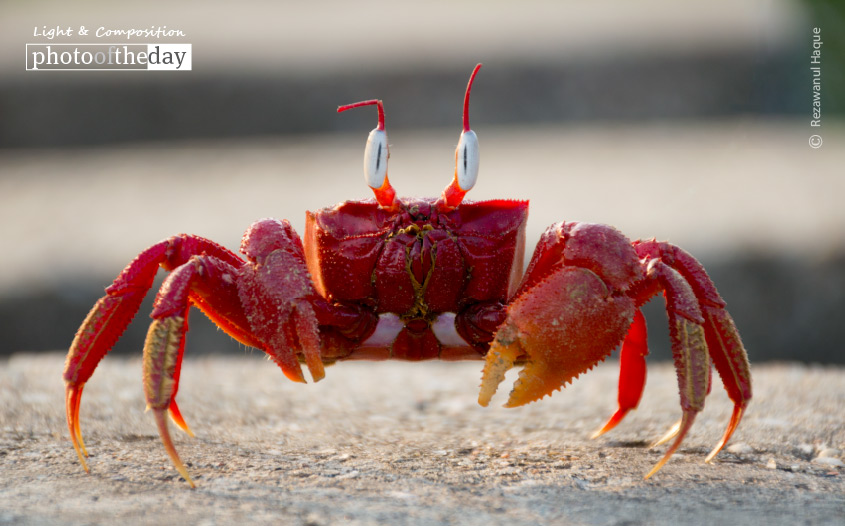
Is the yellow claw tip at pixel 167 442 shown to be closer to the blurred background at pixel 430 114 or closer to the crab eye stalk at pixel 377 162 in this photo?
the crab eye stalk at pixel 377 162

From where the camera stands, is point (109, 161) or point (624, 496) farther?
point (109, 161)

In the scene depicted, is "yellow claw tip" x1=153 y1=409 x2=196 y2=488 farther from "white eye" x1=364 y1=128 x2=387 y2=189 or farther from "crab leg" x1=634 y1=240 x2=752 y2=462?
"crab leg" x1=634 y1=240 x2=752 y2=462

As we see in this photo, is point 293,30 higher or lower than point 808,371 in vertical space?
higher

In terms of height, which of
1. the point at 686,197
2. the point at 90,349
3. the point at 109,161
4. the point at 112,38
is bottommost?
the point at 90,349

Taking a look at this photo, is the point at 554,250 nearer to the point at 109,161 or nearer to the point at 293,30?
the point at 109,161

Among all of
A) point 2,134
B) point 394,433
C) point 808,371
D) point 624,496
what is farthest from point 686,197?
point 2,134

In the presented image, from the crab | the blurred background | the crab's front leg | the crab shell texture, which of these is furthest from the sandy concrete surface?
the blurred background
